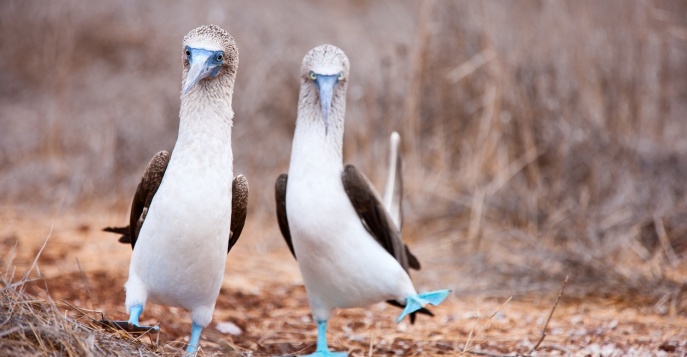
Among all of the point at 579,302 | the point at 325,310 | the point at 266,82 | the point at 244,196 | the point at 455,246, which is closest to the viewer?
the point at 244,196

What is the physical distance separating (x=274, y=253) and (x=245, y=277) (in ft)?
2.92

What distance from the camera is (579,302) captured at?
5.78m

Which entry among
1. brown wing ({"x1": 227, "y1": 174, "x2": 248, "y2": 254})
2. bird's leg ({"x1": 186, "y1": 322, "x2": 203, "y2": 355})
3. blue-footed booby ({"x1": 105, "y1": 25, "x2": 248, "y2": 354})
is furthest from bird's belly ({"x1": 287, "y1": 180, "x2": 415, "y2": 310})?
bird's leg ({"x1": 186, "y1": 322, "x2": 203, "y2": 355})

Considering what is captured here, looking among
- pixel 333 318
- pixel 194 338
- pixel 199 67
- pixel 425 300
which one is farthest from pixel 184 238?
pixel 333 318

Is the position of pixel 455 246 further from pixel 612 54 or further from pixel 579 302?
pixel 612 54

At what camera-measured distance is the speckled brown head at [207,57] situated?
3.49 metres

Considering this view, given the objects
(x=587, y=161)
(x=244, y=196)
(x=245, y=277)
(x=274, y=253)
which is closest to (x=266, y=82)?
(x=274, y=253)

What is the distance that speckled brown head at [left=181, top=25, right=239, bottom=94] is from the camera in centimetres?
349

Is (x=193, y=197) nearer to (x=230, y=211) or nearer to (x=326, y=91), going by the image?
(x=230, y=211)

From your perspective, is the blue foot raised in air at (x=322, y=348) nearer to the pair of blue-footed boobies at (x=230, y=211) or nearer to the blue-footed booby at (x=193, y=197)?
the pair of blue-footed boobies at (x=230, y=211)

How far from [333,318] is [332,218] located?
5.25ft

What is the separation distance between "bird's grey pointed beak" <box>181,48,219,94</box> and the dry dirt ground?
0.97 metres

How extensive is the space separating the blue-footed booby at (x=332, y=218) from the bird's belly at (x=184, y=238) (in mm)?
616

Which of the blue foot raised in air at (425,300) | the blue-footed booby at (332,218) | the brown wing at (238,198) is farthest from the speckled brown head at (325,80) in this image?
the blue foot raised in air at (425,300)
